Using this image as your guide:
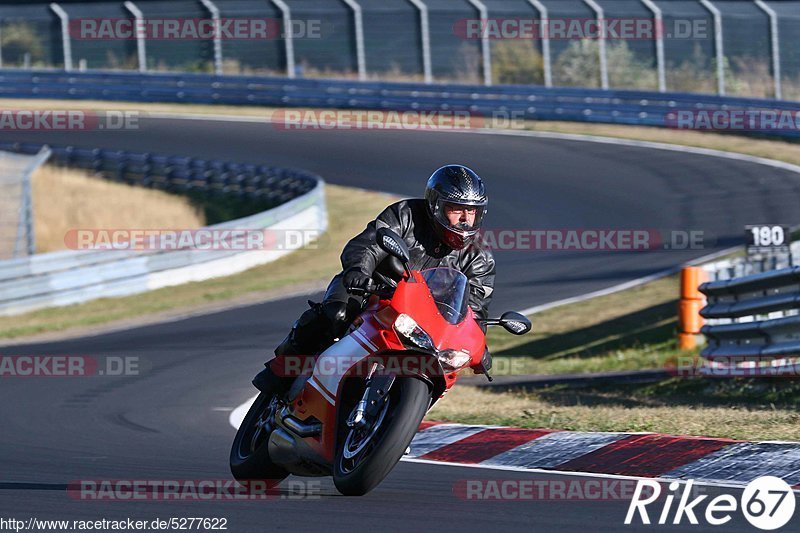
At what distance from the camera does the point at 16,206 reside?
25.0 m

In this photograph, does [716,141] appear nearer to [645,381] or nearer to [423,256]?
[645,381]

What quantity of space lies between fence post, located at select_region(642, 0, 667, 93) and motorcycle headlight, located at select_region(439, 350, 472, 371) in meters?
28.7

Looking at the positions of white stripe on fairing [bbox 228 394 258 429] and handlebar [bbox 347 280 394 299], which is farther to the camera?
white stripe on fairing [bbox 228 394 258 429]

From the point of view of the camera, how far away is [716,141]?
29.2 metres

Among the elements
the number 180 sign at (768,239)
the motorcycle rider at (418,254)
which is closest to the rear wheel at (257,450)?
the motorcycle rider at (418,254)

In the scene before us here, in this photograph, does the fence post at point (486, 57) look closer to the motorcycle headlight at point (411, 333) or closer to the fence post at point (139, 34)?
the fence post at point (139, 34)

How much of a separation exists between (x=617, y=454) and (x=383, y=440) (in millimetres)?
1987

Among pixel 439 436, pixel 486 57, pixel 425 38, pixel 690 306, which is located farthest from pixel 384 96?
pixel 439 436

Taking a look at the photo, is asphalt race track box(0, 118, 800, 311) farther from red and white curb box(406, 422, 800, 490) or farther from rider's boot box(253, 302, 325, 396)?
rider's boot box(253, 302, 325, 396)

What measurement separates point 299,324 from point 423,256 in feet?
2.53

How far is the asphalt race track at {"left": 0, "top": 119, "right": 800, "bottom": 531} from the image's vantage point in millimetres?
5816

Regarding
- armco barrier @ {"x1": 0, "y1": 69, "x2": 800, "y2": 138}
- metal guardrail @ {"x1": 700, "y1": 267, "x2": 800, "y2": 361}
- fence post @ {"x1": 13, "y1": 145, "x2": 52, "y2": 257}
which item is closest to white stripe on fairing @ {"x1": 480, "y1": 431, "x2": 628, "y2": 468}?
metal guardrail @ {"x1": 700, "y1": 267, "x2": 800, "y2": 361}

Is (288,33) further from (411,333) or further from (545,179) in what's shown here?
(411,333)

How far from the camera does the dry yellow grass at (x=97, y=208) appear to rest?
26.0 meters
